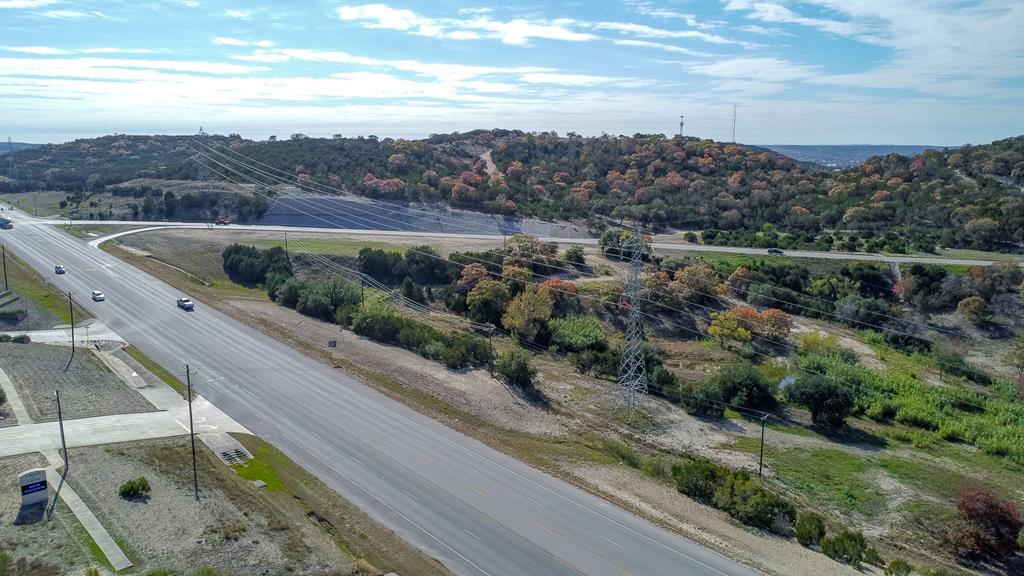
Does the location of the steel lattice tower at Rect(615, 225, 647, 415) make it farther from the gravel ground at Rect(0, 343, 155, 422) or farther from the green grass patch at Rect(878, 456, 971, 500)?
the gravel ground at Rect(0, 343, 155, 422)

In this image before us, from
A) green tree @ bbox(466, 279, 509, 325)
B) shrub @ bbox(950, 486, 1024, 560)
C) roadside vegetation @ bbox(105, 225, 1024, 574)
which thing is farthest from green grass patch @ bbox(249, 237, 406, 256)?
shrub @ bbox(950, 486, 1024, 560)

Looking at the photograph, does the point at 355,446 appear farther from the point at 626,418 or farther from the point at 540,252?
the point at 540,252

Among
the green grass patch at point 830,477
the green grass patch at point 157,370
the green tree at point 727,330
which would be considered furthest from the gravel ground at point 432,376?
the green tree at point 727,330

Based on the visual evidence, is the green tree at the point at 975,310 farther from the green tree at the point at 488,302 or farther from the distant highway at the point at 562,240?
the green tree at the point at 488,302

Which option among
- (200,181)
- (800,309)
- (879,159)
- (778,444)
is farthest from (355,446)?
(879,159)

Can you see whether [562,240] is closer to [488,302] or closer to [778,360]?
[488,302]
